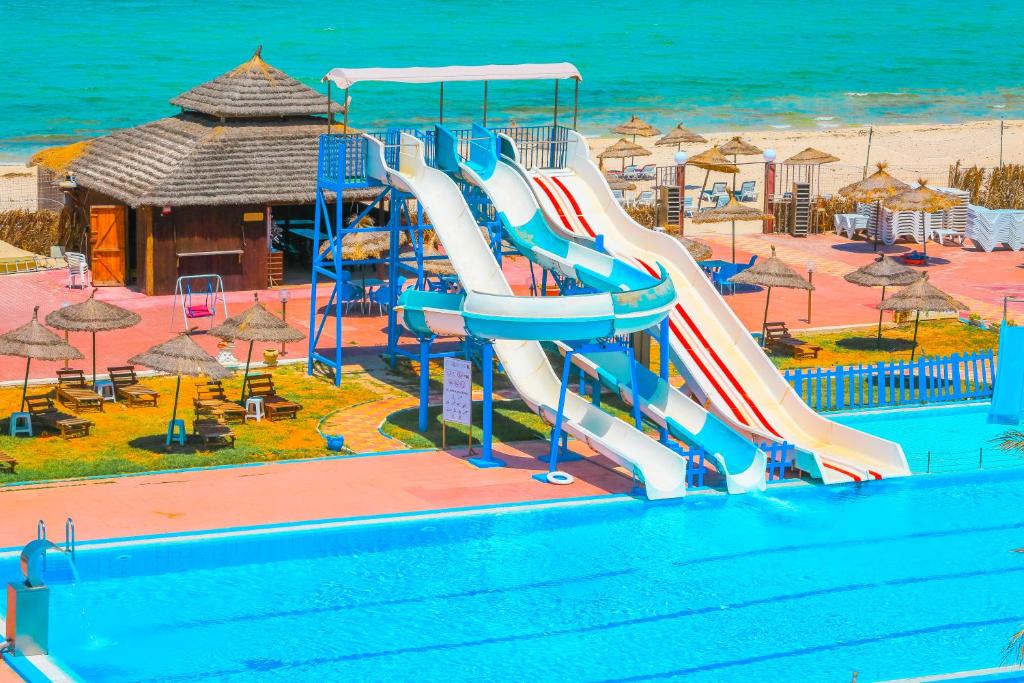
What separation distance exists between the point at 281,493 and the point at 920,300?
13343 mm

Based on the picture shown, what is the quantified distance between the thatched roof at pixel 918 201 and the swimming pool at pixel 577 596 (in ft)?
56.5

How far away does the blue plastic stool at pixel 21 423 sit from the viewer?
28.1 m

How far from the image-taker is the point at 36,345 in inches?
1108

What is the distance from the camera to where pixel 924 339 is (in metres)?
36.7

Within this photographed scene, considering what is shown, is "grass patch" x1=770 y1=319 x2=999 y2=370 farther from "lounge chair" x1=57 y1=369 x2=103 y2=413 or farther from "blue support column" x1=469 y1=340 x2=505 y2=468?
"lounge chair" x1=57 y1=369 x2=103 y2=413

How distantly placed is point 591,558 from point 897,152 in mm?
47310

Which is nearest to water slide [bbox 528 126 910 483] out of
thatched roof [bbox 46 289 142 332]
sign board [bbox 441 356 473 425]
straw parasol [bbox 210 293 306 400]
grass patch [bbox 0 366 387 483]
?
sign board [bbox 441 356 473 425]

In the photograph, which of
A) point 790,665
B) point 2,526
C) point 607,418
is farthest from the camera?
point 607,418

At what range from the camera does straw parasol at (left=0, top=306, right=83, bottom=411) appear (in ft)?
92.0

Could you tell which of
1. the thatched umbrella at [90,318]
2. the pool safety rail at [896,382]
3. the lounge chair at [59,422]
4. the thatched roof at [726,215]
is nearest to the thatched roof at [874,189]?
the thatched roof at [726,215]

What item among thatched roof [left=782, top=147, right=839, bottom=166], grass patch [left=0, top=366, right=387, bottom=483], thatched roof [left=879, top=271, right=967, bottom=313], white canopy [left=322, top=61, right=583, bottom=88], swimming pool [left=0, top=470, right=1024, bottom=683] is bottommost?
swimming pool [left=0, top=470, right=1024, bottom=683]

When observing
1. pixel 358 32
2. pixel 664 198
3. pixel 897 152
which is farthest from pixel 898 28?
pixel 664 198

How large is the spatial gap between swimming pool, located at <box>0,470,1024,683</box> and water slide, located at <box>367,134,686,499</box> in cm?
99

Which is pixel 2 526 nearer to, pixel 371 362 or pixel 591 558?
pixel 591 558
